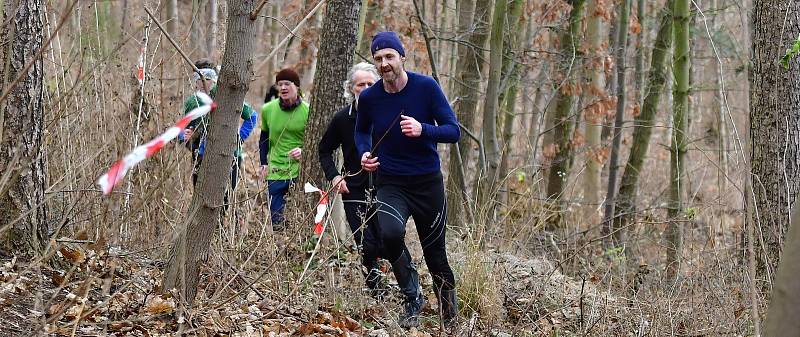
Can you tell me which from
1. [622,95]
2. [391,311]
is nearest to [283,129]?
[391,311]

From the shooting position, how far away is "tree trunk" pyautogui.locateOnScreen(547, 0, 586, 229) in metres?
12.9

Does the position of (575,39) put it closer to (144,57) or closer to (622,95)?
(622,95)

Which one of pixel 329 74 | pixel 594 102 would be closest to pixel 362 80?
pixel 329 74

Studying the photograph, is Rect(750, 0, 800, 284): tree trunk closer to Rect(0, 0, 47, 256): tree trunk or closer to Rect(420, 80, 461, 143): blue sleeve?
Rect(420, 80, 461, 143): blue sleeve

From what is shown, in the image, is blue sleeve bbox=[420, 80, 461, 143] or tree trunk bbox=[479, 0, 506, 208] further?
tree trunk bbox=[479, 0, 506, 208]

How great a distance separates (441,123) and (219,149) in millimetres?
1756

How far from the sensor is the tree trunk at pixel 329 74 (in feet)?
26.4

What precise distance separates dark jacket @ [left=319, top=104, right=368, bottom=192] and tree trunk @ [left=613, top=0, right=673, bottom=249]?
6837 millimetres

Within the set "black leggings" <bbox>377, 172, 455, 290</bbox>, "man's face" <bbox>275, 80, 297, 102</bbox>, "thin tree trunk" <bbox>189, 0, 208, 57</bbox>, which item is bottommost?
"black leggings" <bbox>377, 172, 455, 290</bbox>

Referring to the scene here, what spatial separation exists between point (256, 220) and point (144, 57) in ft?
4.57

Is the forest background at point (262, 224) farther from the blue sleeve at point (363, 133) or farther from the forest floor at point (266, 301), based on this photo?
the blue sleeve at point (363, 133)

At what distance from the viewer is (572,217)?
43.8 ft

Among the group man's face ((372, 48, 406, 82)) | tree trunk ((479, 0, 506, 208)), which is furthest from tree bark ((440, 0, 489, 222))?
man's face ((372, 48, 406, 82))

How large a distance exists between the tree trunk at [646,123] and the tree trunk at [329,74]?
5.98 m
